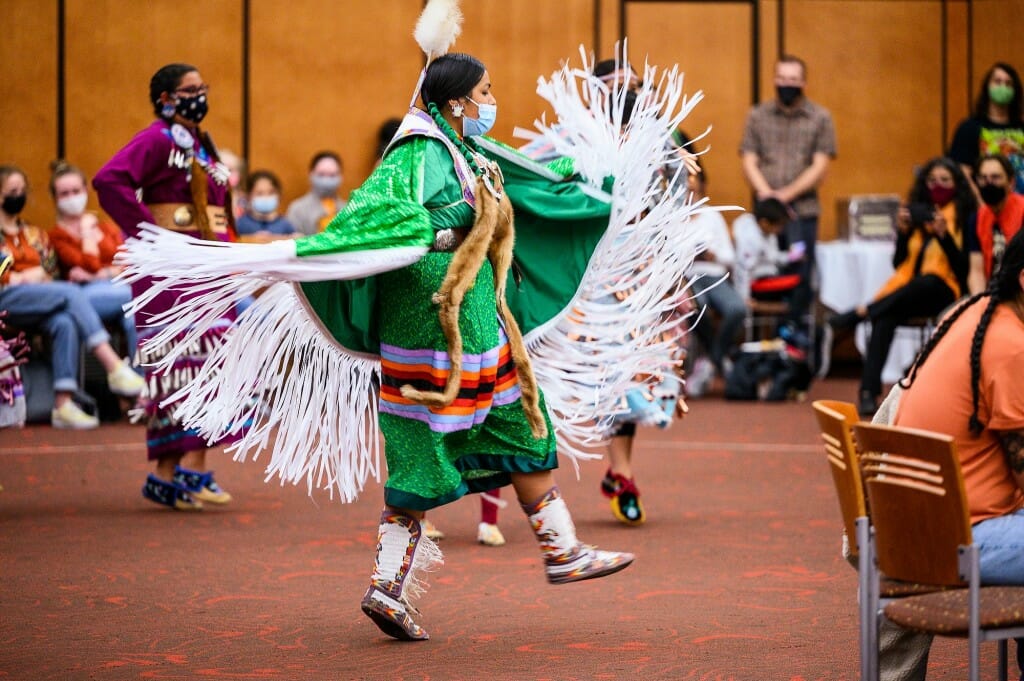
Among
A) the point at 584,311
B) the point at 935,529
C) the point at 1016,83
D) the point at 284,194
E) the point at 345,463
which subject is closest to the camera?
the point at 935,529

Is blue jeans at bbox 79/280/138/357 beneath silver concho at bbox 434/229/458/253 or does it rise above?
beneath

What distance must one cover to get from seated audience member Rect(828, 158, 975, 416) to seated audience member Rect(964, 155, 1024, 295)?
48cm

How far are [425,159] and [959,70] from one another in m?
10.1

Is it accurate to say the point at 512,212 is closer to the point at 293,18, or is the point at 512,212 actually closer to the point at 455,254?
the point at 455,254

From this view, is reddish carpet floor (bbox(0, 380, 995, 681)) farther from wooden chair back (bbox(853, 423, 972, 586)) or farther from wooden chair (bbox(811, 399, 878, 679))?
wooden chair back (bbox(853, 423, 972, 586))

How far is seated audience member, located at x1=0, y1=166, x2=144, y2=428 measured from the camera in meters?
9.25

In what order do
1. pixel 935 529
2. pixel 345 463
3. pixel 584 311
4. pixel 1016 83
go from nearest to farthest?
pixel 935 529
pixel 345 463
pixel 584 311
pixel 1016 83

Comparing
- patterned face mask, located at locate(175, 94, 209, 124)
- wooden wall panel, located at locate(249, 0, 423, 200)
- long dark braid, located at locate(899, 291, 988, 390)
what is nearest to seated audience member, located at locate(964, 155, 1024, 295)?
patterned face mask, located at locate(175, 94, 209, 124)

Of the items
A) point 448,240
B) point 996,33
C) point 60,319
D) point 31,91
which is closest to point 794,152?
point 996,33

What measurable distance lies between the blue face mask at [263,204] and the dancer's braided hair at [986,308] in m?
8.14

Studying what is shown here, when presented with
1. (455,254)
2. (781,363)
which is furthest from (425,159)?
(781,363)

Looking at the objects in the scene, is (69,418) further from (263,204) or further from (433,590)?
(433,590)

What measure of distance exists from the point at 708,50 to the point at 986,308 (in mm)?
10143

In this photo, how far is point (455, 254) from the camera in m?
4.15
